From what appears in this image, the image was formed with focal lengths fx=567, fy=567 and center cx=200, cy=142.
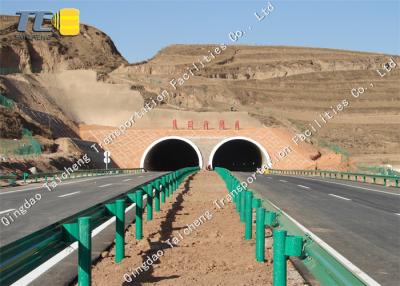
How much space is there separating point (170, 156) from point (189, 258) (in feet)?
218

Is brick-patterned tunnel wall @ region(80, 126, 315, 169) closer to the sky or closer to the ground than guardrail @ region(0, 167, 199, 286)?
closer to the ground

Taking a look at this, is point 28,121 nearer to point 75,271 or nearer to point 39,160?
point 39,160

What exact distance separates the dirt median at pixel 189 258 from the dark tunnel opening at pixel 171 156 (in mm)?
50731

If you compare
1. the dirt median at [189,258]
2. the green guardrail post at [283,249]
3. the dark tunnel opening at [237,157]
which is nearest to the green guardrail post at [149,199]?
the dirt median at [189,258]

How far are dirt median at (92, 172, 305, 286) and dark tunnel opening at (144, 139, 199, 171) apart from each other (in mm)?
50731

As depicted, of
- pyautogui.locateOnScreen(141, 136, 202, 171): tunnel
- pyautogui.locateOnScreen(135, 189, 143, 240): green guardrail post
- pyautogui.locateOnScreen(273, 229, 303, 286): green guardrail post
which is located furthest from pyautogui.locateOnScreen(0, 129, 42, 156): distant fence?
pyautogui.locateOnScreen(273, 229, 303, 286): green guardrail post

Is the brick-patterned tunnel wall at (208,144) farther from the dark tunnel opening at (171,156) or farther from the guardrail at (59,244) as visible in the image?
the guardrail at (59,244)

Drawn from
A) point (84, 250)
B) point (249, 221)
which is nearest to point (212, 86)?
point (249, 221)

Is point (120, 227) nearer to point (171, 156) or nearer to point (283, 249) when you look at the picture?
point (283, 249)

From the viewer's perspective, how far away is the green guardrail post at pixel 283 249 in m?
4.46

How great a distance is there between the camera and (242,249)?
30.3ft

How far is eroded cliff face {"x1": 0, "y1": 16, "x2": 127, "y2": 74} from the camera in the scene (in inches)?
4481

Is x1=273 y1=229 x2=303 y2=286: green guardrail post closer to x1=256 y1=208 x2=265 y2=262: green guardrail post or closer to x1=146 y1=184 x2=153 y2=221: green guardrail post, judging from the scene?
x1=256 y1=208 x2=265 y2=262: green guardrail post

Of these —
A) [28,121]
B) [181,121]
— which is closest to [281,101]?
[181,121]
